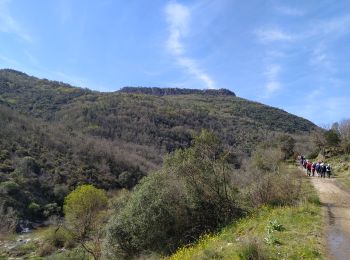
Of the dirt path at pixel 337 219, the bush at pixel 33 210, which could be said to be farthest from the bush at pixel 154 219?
the bush at pixel 33 210

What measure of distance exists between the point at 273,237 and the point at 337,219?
5.14 meters

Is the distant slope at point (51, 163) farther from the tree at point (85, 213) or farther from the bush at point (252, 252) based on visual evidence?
the bush at point (252, 252)

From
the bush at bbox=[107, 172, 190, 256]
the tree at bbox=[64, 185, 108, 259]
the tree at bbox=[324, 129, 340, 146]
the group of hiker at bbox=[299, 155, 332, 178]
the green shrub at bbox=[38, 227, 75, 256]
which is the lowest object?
the green shrub at bbox=[38, 227, 75, 256]

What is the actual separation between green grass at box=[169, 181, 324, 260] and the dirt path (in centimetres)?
37

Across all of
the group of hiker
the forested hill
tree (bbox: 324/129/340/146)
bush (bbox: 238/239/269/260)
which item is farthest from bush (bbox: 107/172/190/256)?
tree (bbox: 324/129/340/146)

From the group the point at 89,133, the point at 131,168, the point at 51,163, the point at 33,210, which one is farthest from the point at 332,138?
the point at 89,133

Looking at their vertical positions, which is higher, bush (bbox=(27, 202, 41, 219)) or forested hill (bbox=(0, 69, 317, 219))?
forested hill (bbox=(0, 69, 317, 219))

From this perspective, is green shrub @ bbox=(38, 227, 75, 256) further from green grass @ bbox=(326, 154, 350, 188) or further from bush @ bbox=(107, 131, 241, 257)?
green grass @ bbox=(326, 154, 350, 188)

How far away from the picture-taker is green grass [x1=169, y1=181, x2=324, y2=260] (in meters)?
11.4

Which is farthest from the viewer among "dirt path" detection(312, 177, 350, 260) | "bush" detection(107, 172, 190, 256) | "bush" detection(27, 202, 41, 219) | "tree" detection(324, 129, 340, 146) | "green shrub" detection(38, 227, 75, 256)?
"bush" detection(27, 202, 41, 219)

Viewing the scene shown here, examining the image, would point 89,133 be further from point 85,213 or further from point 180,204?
point 180,204

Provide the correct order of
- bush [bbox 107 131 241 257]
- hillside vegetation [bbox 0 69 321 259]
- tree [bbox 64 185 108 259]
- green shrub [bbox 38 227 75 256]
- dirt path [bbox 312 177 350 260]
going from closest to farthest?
1. dirt path [bbox 312 177 350 260]
2. bush [bbox 107 131 241 257]
3. hillside vegetation [bbox 0 69 321 259]
4. tree [bbox 64 185 108 259]
5. green shrub [bbox 38 227 75 256]

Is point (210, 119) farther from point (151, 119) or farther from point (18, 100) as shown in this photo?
point (18, 100)

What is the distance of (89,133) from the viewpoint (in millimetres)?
125000
